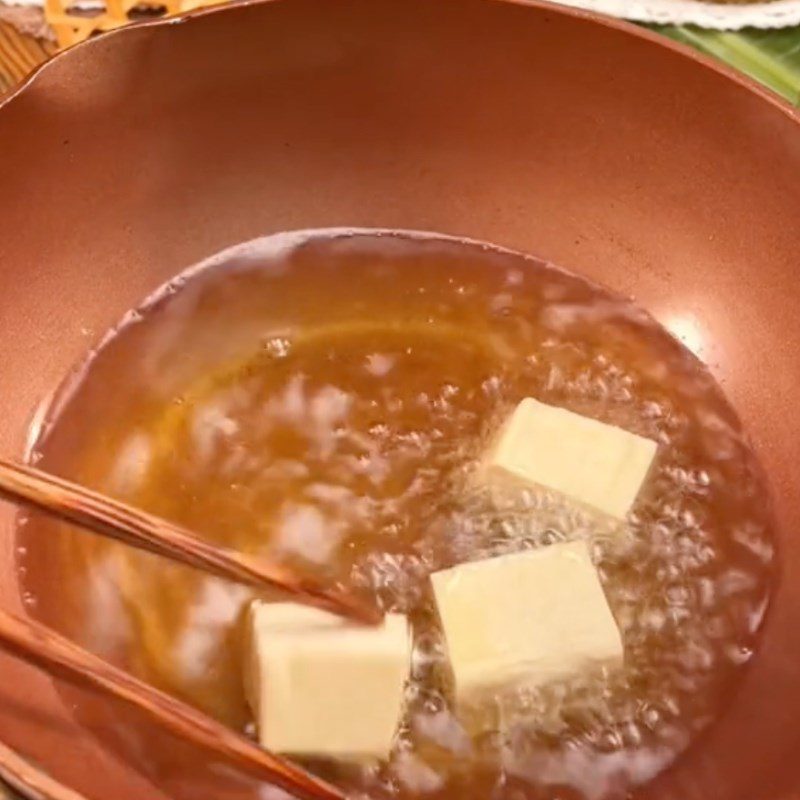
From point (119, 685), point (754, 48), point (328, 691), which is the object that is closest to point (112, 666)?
point (119, 685)

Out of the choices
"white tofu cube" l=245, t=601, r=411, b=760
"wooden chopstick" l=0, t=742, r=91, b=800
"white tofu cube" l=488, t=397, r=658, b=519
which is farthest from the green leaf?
"wooden chopstick" l=0, t=742, r=91, b=800

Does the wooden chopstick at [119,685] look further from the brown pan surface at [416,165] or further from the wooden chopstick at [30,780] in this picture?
the brown pan surface at [416,165]

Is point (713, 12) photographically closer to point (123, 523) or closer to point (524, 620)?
point (524, 620)

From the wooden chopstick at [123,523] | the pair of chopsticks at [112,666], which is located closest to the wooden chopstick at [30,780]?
the pair of chopsticks at [112,666]

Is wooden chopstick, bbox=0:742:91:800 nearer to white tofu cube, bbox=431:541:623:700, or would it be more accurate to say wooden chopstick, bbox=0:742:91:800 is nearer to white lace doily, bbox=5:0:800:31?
white tofu cube, bbox=431:541:623:700

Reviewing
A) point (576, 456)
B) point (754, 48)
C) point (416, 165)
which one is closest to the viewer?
point (576, 456)

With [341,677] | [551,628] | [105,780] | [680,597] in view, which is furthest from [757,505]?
[105,780]
